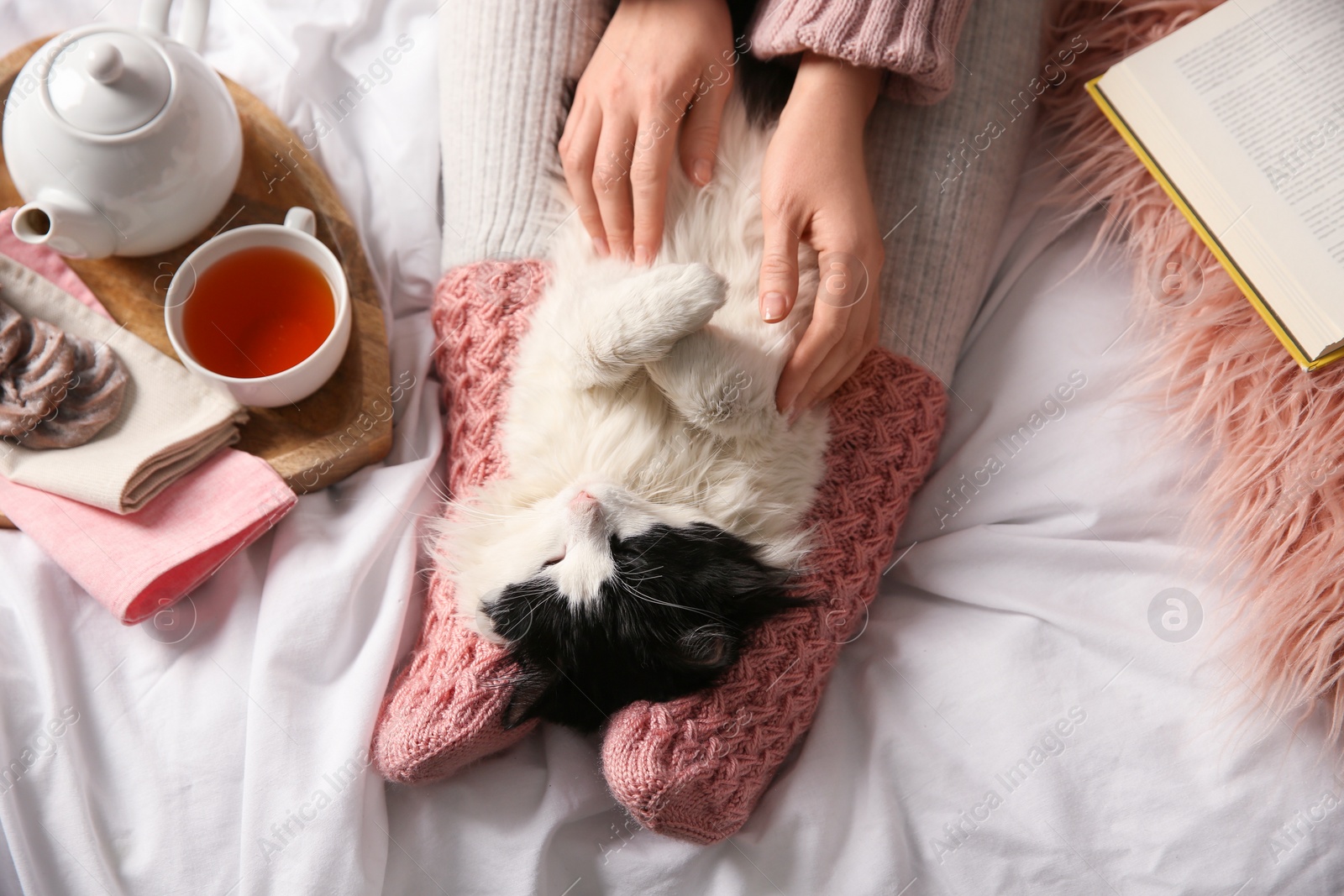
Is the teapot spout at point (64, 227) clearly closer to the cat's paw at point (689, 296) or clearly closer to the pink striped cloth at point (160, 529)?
the pink striped cloth at point (160, 529)

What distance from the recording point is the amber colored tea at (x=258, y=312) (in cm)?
76

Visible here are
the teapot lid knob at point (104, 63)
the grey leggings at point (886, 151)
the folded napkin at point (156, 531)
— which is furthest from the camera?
the grey leggings at point (886, 151)

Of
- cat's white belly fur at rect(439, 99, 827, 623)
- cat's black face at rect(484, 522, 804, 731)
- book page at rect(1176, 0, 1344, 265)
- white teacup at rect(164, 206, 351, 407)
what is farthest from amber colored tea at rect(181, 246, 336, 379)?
book page at rect(1176, 0, 1344, 265)

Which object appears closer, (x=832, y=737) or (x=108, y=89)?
(x=108, y=89)

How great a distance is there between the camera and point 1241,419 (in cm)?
79

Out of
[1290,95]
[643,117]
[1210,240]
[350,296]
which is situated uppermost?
[1290,95]

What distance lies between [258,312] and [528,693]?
0.48m

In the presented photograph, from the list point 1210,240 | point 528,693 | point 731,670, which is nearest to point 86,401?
point 528,693

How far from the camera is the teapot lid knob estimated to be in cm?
63

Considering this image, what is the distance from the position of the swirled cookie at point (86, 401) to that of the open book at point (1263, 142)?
44.0 inches

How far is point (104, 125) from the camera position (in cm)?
66

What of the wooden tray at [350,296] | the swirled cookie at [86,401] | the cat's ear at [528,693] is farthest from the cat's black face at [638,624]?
the swirled cookie at [86,401]

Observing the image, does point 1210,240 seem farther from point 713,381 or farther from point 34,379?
point 34,379

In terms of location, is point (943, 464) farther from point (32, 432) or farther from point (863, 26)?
point (32, 432)
